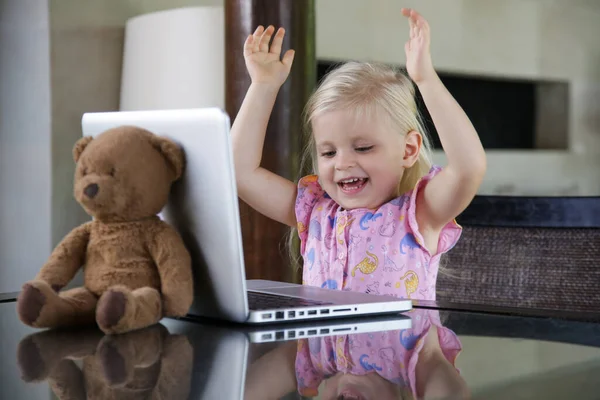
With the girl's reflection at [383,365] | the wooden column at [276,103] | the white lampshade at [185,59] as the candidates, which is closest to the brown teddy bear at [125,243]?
the girl's reflection at [383,365]

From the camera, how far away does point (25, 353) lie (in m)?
0.68

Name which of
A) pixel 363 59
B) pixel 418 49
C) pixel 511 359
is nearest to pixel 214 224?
pixel 511 359

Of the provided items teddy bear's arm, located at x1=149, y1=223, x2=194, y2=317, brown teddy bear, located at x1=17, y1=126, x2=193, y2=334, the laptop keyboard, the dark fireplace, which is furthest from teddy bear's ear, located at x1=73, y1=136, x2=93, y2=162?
the dark fireplace

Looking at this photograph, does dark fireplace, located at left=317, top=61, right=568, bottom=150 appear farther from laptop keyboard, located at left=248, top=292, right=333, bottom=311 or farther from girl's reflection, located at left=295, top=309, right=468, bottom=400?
girl's reflection, located at left=295, top=309, right=468, bottom=400

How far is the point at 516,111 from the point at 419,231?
3510mm

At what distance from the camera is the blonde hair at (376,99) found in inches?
51.9

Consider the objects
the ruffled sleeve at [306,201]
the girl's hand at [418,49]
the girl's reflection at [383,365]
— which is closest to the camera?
the girl's reflection at [383,365]

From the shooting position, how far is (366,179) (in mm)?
1311

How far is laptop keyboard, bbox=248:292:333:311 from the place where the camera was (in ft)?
2.78

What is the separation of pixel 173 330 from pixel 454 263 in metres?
0.84

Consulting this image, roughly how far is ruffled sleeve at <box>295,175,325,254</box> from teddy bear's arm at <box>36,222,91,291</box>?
60cm

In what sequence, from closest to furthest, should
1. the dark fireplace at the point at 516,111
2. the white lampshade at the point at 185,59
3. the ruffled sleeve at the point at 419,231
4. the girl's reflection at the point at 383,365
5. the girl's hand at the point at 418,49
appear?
the girl's reflection at the point at 383,365 → the girl's hand at the point at 418,49 → the ruffled sleeve at the point at 419,231 → the white lampshade at the point at 185,59 → the dark fireplace at the point at 516,111

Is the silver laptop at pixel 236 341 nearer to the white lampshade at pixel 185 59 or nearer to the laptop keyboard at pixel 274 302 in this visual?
the laptop keyboard at pixel 274 302

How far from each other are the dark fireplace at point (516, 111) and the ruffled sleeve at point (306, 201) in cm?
295
